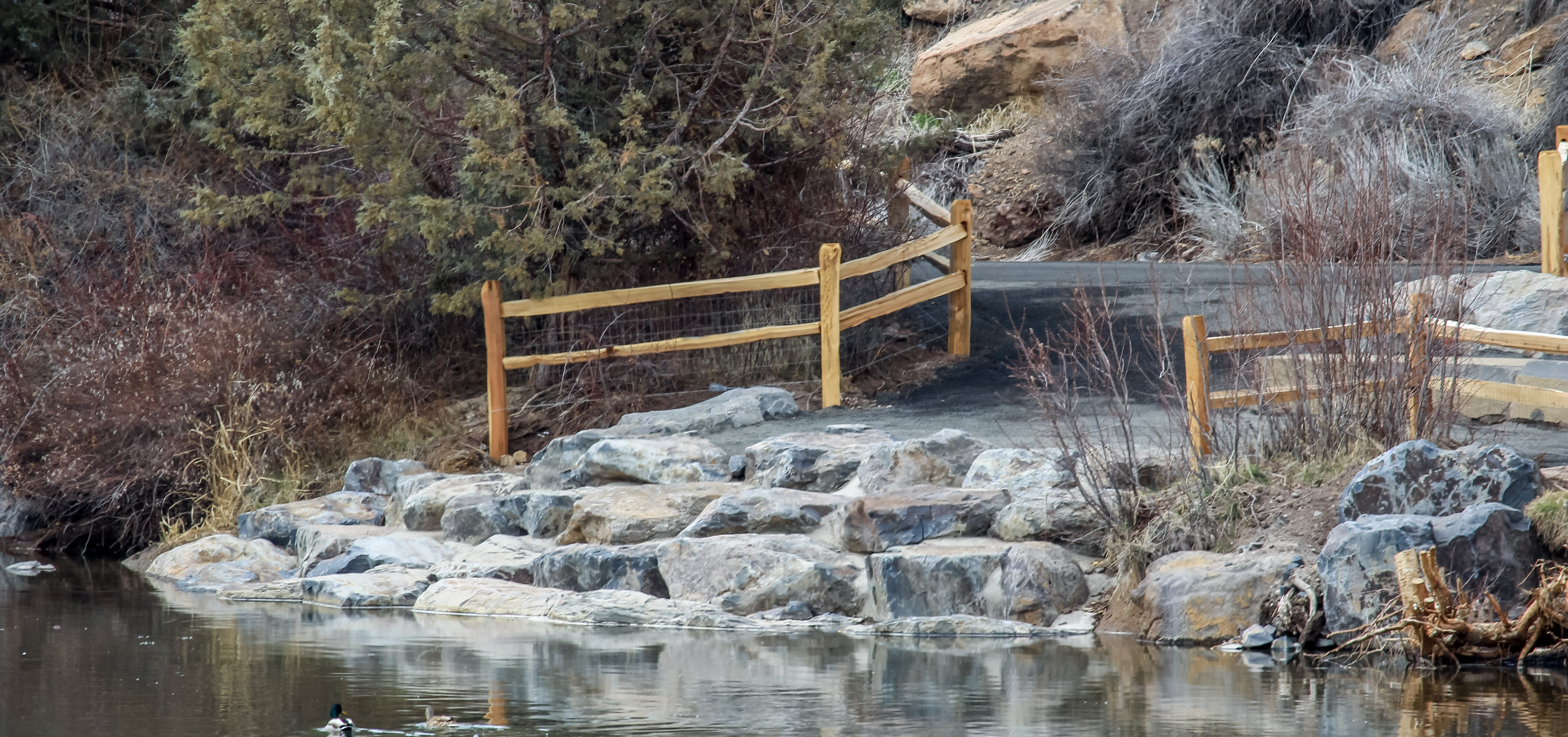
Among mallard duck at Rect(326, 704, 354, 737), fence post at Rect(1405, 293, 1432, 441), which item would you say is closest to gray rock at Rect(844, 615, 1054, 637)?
fence post at Rect(1405, 293, 1432, 441)

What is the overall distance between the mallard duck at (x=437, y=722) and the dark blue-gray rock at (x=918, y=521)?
3568 millimetres

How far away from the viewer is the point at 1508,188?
18000mm

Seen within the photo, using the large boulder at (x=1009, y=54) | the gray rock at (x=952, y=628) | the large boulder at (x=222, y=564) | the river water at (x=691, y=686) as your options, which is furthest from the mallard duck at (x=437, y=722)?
the large boulder at (x=1009, y=54)

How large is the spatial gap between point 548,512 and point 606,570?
4.11ft

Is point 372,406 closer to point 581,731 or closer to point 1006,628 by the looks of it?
point 1006,628

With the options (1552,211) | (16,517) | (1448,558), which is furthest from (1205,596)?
(16,517)

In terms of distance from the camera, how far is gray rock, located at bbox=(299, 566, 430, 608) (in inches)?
394

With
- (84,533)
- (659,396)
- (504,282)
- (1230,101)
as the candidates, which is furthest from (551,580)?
(1230,101)

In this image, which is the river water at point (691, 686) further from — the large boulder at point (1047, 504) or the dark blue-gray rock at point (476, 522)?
the dark blue-gray rock at point (476, 522)

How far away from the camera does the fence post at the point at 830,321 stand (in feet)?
41.3

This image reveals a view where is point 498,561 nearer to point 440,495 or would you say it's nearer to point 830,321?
point 440,495

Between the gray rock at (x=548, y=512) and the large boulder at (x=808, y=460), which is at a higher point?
the large boulder at (x=808, y=460)

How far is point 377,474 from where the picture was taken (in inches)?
507

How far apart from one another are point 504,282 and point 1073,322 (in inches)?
190
